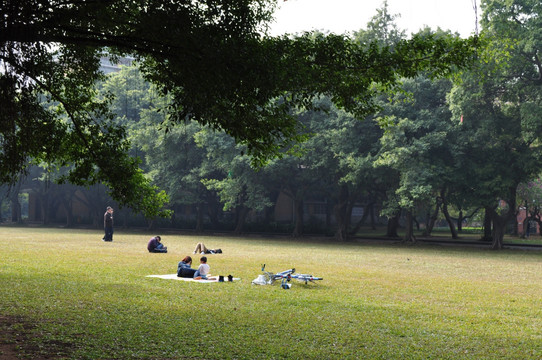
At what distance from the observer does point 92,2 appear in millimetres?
9672

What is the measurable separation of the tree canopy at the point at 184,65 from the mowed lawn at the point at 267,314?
2.42 metres

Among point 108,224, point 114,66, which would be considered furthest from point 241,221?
point 114,66

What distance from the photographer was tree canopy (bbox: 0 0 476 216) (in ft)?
30.7

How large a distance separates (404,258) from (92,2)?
67.6ft

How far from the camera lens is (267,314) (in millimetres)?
11312

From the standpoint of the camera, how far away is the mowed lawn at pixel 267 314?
849 centimetres

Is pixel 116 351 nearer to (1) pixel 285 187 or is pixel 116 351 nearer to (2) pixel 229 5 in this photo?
(2) pixel 229 5

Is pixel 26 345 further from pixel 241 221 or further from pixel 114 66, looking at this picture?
pixel 114 66

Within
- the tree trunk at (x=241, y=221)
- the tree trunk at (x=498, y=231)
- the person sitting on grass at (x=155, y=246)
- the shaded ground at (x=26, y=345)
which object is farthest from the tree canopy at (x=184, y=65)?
the tree trunk at (x=241, y=221)

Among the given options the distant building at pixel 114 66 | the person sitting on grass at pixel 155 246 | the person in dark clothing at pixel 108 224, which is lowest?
the person sitting on grass at pixel 155 246

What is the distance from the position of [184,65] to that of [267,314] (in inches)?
189

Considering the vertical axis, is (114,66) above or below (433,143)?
above

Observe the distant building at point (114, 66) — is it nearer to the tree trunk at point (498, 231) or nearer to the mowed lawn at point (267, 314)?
the tree trunk at point (498, 231)

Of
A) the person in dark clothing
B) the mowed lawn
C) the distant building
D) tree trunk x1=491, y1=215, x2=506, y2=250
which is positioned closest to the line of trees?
tree trunk x1=491, y1=215, x2=506, y2=250
